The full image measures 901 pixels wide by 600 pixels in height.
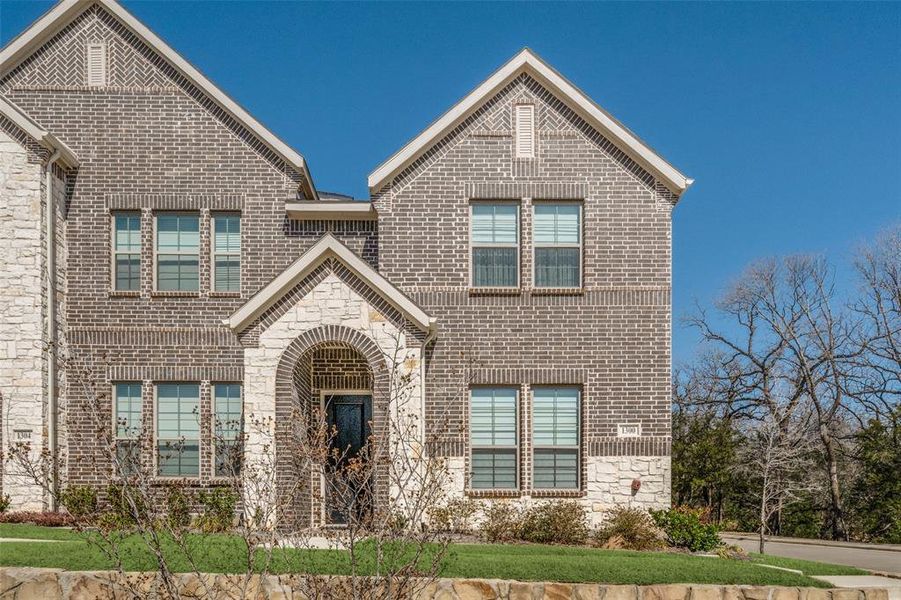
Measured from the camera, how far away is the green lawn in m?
9.50

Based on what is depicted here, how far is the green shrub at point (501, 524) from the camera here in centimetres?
1324

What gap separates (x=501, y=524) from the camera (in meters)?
13.5

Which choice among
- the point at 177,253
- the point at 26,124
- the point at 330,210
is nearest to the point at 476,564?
the point at 330,210

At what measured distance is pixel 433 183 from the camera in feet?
51.0

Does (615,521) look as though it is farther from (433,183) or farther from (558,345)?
(433,183)

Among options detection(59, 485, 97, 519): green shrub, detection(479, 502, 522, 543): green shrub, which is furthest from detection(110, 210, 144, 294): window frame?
detection(479, 502, 522, 543): green shrub

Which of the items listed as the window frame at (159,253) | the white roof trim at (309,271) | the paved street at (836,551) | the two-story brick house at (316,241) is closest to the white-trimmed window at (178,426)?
the two-story brick house at (316,241)

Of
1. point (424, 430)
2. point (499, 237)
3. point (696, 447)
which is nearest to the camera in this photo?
point (424, 430)

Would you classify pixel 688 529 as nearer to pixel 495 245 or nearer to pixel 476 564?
pixel 476 564

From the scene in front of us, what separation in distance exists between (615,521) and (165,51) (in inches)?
522

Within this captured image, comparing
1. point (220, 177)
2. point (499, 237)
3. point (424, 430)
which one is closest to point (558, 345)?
point (499, 237)

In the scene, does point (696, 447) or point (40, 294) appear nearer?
point (40, 294)

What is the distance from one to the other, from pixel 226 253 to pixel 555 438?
26.0ft

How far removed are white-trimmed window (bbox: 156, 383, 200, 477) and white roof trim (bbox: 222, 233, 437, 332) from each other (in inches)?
123
